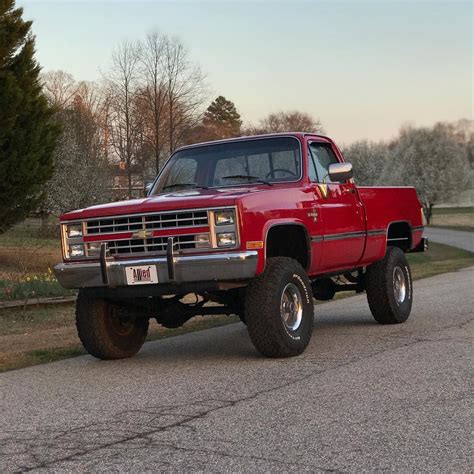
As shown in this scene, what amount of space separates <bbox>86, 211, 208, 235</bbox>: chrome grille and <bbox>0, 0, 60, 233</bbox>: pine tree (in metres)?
10.9

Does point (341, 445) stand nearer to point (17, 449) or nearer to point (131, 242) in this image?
point (17, 449)

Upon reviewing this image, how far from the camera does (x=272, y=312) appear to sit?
275 inches

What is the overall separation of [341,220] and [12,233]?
25.7 meters

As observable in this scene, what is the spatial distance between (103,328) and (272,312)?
1.82 meters

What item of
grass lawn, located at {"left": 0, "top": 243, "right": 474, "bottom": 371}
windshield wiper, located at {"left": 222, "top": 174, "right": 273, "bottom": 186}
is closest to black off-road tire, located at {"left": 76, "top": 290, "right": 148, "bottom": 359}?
grass lawn, located at {"left": 0, "top": 243, "right": 474, "bottom": 371}

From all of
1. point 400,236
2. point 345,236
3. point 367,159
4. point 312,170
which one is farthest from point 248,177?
point 367,159

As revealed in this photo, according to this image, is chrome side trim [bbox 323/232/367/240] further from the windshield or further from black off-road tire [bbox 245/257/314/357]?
black off-road tire [bbox 245/257/314/357]

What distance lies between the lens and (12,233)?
32062 millimetres

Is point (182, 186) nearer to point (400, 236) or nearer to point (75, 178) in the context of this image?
point (400, 236)

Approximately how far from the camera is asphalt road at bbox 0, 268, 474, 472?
4.21m

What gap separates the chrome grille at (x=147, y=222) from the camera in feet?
22.9

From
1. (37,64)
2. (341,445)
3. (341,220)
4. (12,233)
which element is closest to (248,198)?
(341,220)

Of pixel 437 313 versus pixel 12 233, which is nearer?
pixel 437 313

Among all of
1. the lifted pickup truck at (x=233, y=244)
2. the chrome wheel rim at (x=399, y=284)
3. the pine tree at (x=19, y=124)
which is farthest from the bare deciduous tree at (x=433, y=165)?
the lifted pickup truck at (x=233, y=244)
